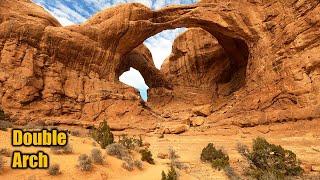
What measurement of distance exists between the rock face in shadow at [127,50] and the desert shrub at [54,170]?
17328 mm

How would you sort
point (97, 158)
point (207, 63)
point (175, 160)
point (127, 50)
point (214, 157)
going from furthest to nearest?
1. point (207, 63)
2. point (127, 50)
3. point (214, 157)
4. point (175, 160)
5. point (97, 158)

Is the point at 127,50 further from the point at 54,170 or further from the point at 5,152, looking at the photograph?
the point at 54,170

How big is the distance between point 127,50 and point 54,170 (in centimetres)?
2496

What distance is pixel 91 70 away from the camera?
3250 centimetres

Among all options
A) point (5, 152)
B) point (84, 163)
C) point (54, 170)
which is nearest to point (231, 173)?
point (84, 163)

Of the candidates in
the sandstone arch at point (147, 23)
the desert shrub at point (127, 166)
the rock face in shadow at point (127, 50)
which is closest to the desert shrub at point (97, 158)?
the desert shrub at point (127, 166)

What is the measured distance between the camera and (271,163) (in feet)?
55.5

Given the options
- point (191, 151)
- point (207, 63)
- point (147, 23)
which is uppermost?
point (147, 23)

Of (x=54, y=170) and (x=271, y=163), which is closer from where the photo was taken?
(x=54, y=170)

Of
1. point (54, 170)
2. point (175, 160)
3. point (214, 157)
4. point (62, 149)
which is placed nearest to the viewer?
point (54, 170)

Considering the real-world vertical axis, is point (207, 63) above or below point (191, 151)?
above

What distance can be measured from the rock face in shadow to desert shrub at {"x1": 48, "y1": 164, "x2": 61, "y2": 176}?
17.3 meters

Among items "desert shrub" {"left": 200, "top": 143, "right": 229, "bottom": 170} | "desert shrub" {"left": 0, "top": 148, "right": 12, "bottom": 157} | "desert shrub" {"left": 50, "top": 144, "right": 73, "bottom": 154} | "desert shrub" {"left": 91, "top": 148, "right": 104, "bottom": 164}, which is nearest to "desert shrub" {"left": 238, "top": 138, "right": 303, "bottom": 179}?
"desert shrub" {"left": 200, "top": 143, "right": 229, "bottom": 170}

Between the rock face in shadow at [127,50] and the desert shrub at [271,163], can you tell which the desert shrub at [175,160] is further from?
the rock face in shadow at [127,50]
